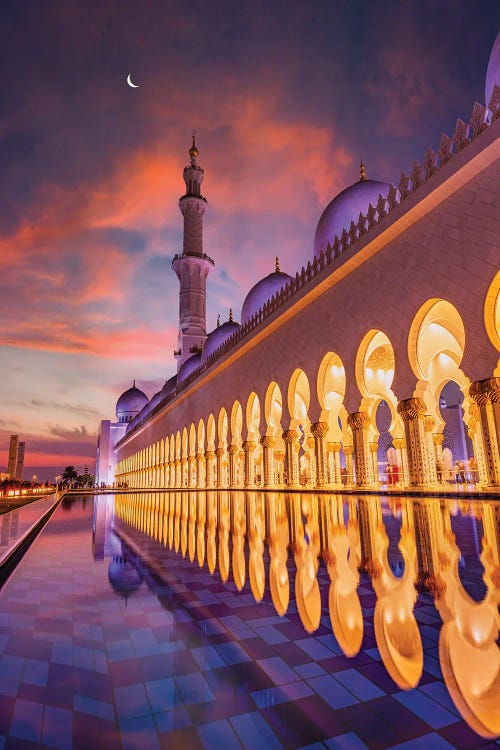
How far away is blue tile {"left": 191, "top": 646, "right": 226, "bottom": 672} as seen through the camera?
1.25m

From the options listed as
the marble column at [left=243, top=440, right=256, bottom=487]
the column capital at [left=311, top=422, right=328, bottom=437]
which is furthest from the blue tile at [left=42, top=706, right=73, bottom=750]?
the marble column at [left=243, top=440, right=256, bottom=487]

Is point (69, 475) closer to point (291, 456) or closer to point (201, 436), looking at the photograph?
point (201, 436)

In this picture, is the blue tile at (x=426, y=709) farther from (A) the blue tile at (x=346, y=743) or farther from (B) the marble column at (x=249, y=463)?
(B) the marble column at (x=249, y=463)

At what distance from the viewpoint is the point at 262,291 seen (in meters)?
18.2

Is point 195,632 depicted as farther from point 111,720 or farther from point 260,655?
point 111,720

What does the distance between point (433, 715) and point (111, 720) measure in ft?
2.30

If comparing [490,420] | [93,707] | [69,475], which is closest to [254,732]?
[93,707]

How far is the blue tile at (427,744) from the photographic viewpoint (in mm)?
841

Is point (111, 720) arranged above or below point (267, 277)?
below

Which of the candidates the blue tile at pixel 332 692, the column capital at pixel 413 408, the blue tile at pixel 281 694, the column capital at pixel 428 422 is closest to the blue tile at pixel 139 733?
the blue tile at pixel 281 694

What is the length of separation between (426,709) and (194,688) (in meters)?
0.55

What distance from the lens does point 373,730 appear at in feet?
3.00

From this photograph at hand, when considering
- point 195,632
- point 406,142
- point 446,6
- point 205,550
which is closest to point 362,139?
point 406,142

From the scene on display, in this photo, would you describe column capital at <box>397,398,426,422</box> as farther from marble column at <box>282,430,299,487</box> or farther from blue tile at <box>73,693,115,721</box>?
blue tile at <box>73,693,115,721</box>
